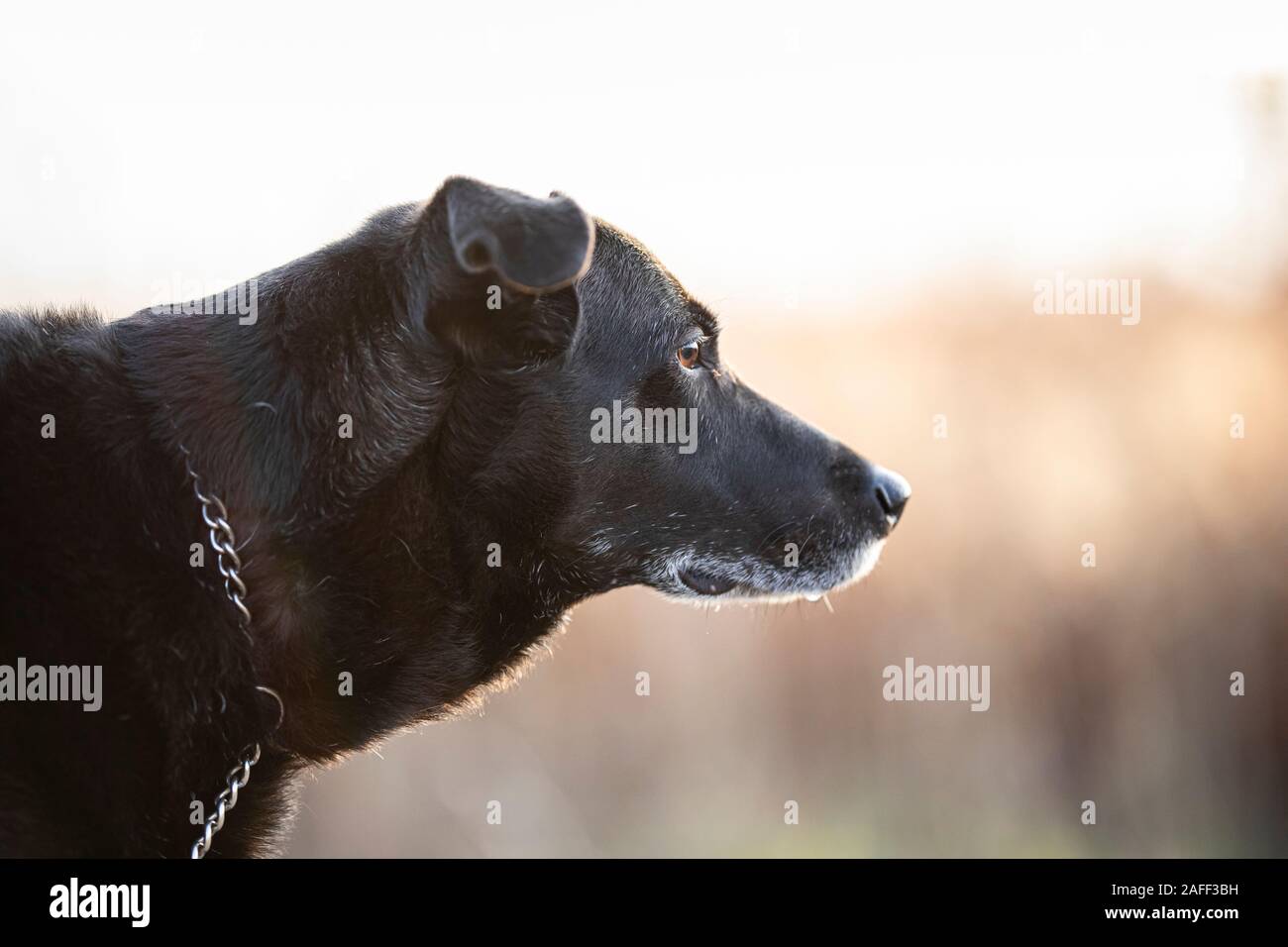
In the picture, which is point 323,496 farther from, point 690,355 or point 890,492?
point 890,492

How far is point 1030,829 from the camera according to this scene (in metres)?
6.25

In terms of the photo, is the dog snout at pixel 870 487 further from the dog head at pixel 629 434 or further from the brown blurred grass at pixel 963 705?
the brown blurred grass at pixel 963 705

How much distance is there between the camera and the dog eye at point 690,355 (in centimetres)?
305

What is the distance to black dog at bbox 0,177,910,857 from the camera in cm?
233

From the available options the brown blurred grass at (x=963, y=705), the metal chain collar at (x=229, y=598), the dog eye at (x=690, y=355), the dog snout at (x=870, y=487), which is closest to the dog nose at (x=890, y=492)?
the dog snout at (x=870, y=487)

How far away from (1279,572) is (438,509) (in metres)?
5.78

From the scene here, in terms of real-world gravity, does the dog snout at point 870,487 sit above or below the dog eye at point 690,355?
below

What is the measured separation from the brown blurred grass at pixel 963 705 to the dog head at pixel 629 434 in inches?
119

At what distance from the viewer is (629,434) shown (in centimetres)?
292

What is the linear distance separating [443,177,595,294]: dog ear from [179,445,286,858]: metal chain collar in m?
0.76

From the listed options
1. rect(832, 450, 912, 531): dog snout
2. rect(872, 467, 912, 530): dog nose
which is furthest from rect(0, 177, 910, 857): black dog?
rect(872, 467, 912, 530): dog nose
